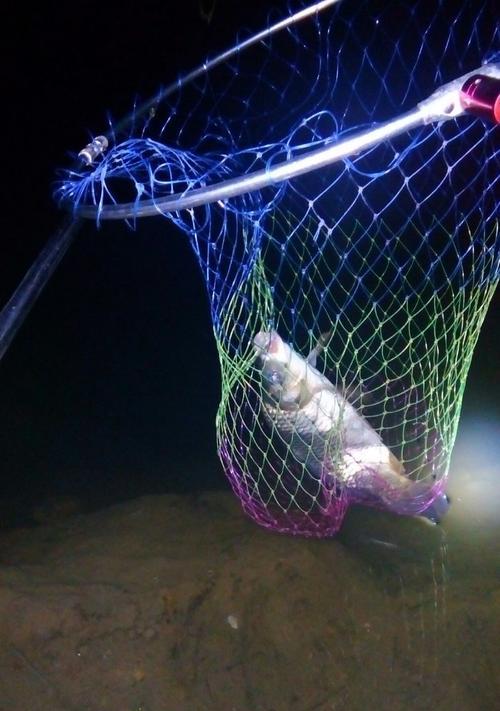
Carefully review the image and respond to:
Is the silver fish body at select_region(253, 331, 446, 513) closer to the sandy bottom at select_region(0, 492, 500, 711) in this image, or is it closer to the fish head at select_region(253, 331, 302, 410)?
the fish head at select_region(253, 331, 302, 410)

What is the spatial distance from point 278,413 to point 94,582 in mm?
1175

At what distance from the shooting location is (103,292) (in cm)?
518

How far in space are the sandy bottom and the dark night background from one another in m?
1.21

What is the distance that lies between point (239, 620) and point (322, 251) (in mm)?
2331

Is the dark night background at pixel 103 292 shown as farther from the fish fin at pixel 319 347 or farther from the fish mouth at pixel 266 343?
the fish mouth at pixel 266 343

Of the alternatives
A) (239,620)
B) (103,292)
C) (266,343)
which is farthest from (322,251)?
(103,292)

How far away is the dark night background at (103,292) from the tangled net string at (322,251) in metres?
0.53

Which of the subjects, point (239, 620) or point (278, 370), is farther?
point (278, 370)

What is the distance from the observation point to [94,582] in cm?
241

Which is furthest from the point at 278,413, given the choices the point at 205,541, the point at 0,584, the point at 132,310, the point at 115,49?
the point at 115,49

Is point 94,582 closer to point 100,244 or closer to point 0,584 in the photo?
point 0,584

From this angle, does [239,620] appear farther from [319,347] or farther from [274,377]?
[319,347]

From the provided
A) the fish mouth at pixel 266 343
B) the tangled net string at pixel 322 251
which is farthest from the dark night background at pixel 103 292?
the fish mouth at pixel 266 343

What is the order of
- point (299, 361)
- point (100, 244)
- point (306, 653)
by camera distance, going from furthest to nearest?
point (100, 244), point (299, 361), point (306, 653)
